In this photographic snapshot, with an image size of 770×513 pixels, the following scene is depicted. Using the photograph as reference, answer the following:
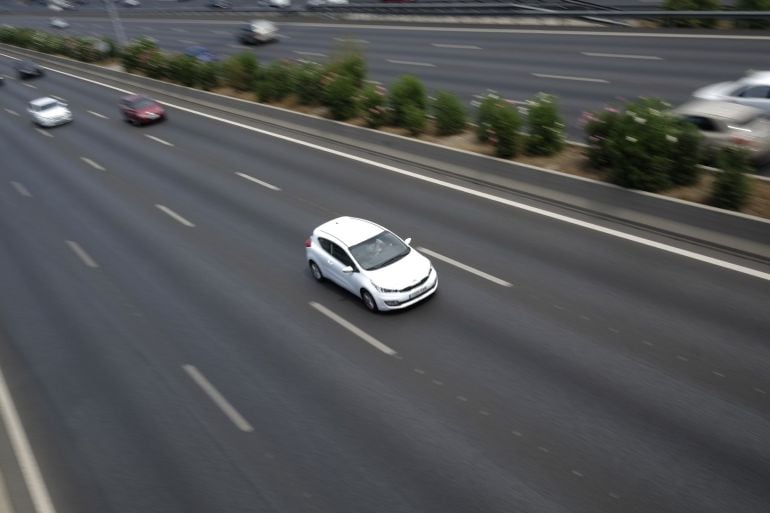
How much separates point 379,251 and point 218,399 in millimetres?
4876

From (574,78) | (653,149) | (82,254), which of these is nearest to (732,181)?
(653,149)

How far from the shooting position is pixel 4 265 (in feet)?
66.5

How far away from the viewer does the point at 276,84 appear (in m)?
32.4

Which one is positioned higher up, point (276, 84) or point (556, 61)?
point (556, 61)

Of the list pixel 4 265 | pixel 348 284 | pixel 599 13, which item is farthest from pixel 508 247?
pixel 599 13

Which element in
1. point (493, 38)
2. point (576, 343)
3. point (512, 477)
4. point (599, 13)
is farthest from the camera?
point (493, 38)

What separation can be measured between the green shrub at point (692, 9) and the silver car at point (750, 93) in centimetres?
1228

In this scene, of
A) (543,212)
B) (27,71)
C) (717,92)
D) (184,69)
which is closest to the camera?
(543,212)

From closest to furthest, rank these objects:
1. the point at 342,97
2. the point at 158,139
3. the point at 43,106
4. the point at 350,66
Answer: the point at 342,97
the point at 350,66
the point at 158,139
the point at 43,106

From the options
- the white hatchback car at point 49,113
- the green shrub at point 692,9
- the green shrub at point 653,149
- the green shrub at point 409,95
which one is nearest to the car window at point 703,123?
the green shrub at point 653,149

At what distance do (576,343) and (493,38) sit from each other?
29.2 meters

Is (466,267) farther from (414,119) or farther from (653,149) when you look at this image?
(414,119)

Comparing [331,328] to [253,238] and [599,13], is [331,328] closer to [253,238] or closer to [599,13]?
[253,238]

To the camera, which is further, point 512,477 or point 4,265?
point 4,265
